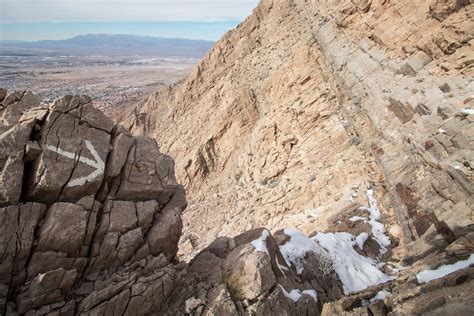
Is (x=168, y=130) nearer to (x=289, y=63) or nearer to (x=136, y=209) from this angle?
(x=289, y=63)

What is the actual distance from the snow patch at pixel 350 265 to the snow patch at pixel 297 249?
0.71 m

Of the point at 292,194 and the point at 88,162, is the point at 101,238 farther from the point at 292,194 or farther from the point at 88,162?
the point at 292,194

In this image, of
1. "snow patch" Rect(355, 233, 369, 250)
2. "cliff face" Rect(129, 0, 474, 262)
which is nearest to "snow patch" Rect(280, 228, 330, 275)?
"snow patch" Rect(355, 233, 369, 250)

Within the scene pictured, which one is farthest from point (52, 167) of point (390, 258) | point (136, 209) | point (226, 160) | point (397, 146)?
A: point (226, 160)

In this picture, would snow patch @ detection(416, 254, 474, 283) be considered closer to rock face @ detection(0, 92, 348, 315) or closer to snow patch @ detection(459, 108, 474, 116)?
rock face @ detection(0, 92, 348, 315)

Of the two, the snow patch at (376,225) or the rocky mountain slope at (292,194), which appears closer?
the rocky mountain slope at (292,194)

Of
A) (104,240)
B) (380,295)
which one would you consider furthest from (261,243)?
(104,240)

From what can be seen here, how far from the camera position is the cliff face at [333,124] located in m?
14.9

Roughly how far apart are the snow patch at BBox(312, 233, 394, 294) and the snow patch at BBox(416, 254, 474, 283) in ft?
8.20

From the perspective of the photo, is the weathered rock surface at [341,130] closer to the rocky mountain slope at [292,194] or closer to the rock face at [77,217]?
the rocky mountain slope at [292,194]

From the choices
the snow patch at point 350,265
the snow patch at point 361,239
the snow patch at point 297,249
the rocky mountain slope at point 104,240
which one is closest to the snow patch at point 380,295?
the rocky mountain slope at point 104,240

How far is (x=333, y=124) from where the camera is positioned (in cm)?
2356

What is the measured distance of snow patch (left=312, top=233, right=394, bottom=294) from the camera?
39.2ft

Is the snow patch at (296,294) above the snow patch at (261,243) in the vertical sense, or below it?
below
